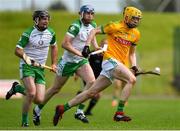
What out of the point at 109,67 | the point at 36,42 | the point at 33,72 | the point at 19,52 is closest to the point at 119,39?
the point at 109,67

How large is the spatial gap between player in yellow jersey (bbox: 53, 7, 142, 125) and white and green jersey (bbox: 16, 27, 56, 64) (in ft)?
3.16

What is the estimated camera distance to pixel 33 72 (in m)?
16.7

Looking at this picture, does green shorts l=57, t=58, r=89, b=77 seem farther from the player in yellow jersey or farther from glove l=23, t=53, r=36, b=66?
glove l=23, t=53, r=36, b=66

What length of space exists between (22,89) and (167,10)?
43408 mm

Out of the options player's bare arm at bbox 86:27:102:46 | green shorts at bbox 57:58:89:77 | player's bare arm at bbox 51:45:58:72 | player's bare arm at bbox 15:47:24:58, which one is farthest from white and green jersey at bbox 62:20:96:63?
player's bare arm at bbox 15:47:24:58

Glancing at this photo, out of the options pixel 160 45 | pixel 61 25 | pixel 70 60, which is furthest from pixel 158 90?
pixel 70 60

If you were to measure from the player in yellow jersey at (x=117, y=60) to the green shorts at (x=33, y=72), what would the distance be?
0.72 metres

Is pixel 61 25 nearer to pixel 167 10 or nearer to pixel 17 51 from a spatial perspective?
pixel 167 10

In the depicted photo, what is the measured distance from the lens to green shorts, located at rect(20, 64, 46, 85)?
1662 cm

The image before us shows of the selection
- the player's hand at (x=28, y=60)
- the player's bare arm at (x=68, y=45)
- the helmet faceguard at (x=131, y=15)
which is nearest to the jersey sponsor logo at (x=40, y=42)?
the player's hand at (x=28, y=60)

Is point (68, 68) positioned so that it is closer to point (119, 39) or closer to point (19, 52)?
point (119, 39)

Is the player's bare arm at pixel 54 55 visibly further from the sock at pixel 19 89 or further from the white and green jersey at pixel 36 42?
the sock at pixel 19 89

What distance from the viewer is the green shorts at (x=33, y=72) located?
1662 centimetres

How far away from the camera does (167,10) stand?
60094mm
